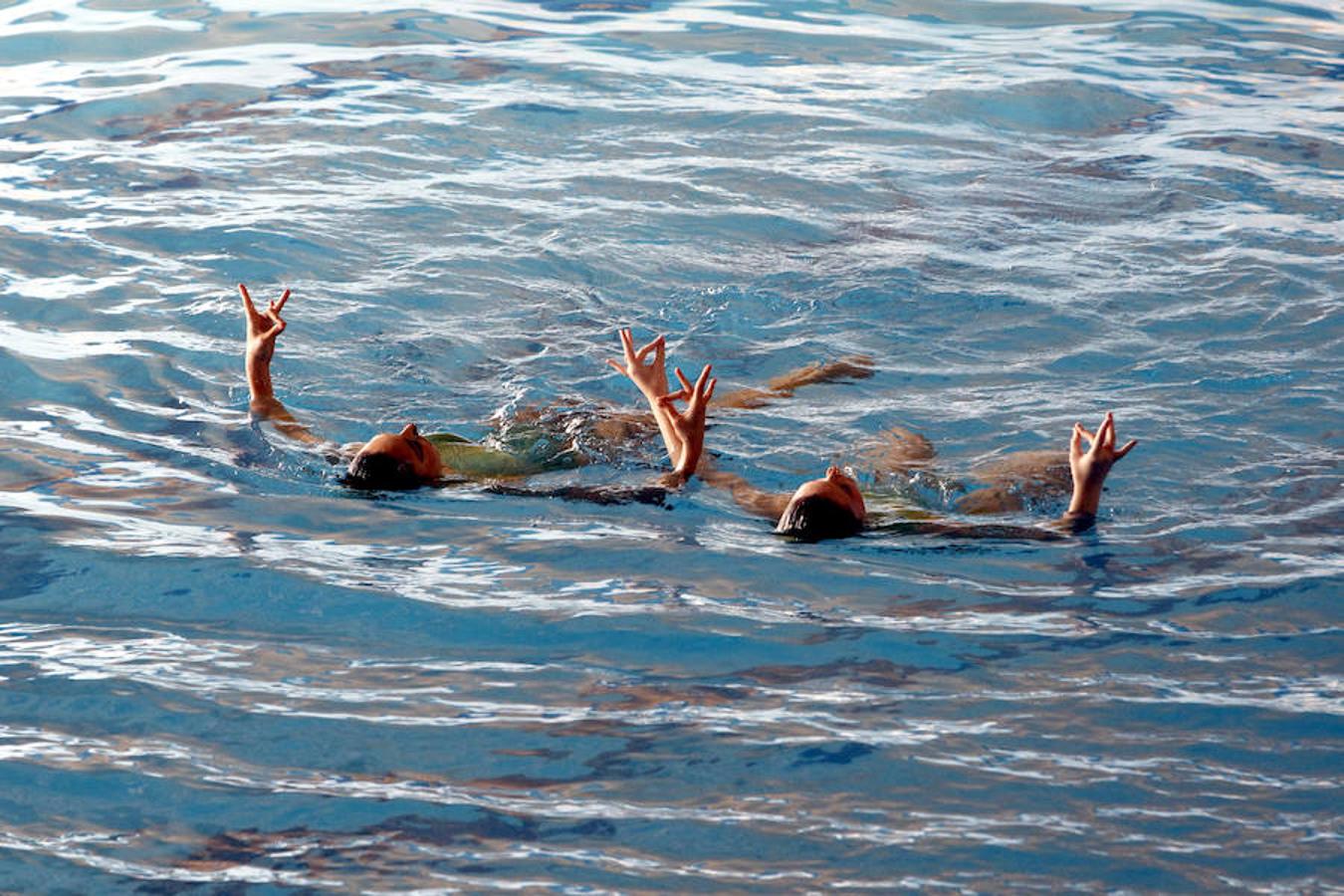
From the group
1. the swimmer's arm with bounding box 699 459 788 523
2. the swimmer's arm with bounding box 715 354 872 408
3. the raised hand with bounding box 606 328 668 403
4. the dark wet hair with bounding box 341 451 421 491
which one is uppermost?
the raised hand with bounding box 606 328 668 403

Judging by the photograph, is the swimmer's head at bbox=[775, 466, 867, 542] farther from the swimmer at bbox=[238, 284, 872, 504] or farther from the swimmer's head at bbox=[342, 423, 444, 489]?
the swimmer's head at bbox=[342, 423, 444, 489]

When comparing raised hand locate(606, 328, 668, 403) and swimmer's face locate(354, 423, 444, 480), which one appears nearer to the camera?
swimmer's face locate(354, 423, 444, 480)

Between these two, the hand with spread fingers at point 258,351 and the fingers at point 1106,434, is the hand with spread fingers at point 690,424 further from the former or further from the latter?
the hand with spread fingers at point 258,351

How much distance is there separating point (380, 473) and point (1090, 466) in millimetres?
2528

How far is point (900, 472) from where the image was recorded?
19.1 feet

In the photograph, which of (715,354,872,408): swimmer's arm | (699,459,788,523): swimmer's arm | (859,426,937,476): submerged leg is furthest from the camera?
(715,354,872,408): swimmer's arm

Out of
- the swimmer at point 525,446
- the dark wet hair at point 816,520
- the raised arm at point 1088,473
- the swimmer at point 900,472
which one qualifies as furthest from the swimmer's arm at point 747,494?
the raised arm at point 1088,473

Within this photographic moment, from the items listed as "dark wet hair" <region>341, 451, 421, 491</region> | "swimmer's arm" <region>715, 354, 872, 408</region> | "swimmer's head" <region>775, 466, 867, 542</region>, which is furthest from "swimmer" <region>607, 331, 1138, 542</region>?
"dark wet hair" <region>341, 451, 421, 491</region>

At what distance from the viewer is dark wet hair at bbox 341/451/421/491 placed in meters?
5.29

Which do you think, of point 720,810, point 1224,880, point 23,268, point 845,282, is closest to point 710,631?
point 720,810

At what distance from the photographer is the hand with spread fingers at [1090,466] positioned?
5.01 m

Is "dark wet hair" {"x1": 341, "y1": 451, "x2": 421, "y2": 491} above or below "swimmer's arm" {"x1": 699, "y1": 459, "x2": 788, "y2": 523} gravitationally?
above

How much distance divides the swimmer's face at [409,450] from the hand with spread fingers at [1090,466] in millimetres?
2338

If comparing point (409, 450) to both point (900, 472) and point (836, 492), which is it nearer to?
point (836, 492)
